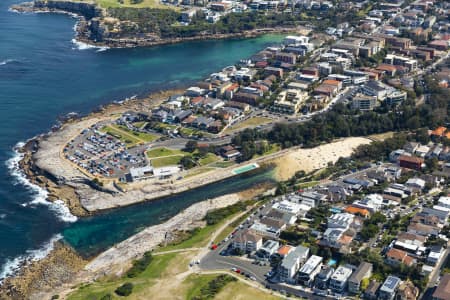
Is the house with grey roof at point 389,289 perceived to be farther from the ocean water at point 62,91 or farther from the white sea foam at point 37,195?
the white sea foam at point 37,195

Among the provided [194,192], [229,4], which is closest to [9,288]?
[194,192]

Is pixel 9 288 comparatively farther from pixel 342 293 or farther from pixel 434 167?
pixel 434 167

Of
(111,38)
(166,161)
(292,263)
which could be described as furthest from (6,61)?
(292,263)

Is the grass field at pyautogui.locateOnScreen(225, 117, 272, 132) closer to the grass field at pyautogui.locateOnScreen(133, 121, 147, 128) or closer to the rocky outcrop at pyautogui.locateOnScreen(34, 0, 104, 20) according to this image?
the grass field at pyautogui.locateOnScreen(133, 121, 147, 128)

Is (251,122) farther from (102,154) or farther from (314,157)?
(102,154)

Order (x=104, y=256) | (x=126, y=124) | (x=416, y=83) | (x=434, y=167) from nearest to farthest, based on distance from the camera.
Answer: (x=104, y=256) → (x=434, y=167) → (x=126, y=124) → (x=416, y=83)
